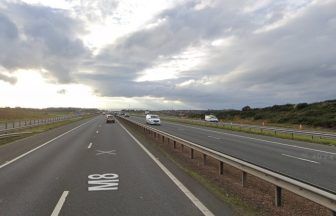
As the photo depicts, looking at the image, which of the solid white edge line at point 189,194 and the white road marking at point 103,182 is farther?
the white road marking at point 103,182

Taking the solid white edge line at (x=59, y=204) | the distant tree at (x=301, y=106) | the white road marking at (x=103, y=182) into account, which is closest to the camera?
the solid white edge line at (x=59, y=204)

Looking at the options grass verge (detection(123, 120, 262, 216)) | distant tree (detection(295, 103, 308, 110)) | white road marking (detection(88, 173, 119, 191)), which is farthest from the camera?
distant tree (detection(295, 103, 308, 110))

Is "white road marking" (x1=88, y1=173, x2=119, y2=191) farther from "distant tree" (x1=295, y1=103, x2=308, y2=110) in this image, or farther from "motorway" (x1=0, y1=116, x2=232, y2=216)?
"distant tree" (x1=295, y1=103, x2=308, y2=110)

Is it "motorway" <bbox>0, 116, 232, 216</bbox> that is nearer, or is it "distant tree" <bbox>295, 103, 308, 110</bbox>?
"motorway" <bbox>0, 116, 232, 216</bbox>

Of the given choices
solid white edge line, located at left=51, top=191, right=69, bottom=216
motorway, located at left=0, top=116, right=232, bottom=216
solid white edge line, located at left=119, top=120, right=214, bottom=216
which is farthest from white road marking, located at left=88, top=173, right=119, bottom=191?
solid white edge line, located at left=119, top=120, right=214, bottom=216

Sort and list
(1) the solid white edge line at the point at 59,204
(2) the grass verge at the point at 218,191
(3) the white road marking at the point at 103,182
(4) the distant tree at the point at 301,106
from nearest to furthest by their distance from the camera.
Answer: (1) the solid white edge line at the point at 59,204, (2) the grass verge at the point at 218,191, (3) the white road marking at the point at 103,182, (4) the distant tree at the point at 301,106

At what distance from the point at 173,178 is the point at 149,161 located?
12.9 ft

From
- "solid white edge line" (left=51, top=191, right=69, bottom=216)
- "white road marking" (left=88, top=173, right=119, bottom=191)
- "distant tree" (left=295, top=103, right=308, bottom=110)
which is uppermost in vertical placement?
"distant tree" (left=295, top=103, right=308, bottom=110)

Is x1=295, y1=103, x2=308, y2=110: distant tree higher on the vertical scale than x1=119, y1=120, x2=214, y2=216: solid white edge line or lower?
higher

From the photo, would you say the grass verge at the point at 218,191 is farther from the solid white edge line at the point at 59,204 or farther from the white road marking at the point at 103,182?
the solid white edge line at the point at 59,204

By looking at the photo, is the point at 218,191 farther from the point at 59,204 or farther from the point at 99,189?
the point at 59,204

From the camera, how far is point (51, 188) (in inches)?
378

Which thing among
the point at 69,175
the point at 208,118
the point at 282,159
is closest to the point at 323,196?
A: the point at 69,175

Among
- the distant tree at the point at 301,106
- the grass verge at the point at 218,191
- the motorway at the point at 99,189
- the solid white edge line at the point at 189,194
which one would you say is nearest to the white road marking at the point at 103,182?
the motorway at the point at 99,189
